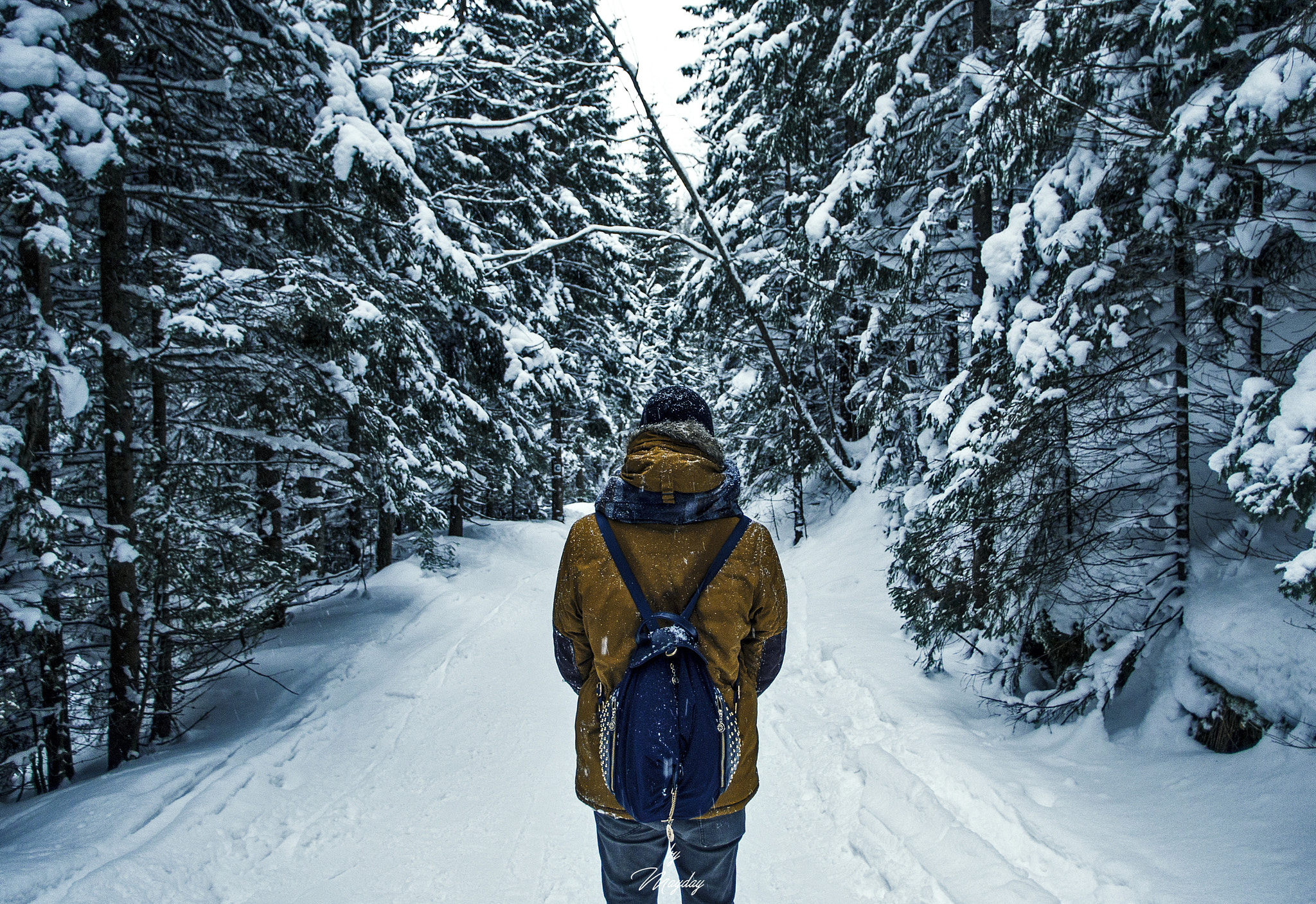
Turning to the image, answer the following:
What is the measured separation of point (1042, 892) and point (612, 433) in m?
17.5

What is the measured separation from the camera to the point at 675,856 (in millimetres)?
2119

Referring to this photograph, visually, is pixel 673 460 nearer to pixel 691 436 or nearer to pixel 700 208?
pixel 691 436

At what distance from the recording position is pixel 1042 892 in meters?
3.04

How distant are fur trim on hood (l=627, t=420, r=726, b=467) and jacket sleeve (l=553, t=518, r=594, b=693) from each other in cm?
43

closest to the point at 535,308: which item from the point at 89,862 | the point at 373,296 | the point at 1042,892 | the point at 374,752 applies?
the point at 373,296

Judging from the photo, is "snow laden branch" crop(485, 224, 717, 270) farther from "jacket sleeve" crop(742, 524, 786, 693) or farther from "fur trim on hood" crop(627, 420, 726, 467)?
"jacket sleeve" crop(742, 524, 786, 693)

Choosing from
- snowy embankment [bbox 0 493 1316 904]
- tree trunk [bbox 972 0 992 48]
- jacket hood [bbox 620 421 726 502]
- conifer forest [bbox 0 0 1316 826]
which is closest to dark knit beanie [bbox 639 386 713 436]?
jacket hood [bbox 620 421 726 502]

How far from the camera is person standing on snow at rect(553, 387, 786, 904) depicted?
2.01 meters

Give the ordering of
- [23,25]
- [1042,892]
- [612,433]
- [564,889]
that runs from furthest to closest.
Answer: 1. [612,433]
2. [23,25]
3. [564,889]
4. [1042,892]

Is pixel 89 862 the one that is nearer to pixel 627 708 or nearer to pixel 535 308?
pixel 627 708

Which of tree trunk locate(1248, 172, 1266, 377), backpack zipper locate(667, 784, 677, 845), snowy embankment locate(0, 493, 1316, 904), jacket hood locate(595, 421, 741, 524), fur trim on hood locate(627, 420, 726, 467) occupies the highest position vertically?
tree trunk locate(1248, 172, 1266, 377)

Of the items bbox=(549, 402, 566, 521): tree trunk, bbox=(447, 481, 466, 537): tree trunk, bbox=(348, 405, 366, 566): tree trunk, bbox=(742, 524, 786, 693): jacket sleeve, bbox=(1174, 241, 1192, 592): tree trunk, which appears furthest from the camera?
bbox=(549, 402, 566, 521): tree trunk

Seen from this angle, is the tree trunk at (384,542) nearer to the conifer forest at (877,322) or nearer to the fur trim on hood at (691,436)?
the conifer forest at (877,322)

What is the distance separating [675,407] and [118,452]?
5.46 m
